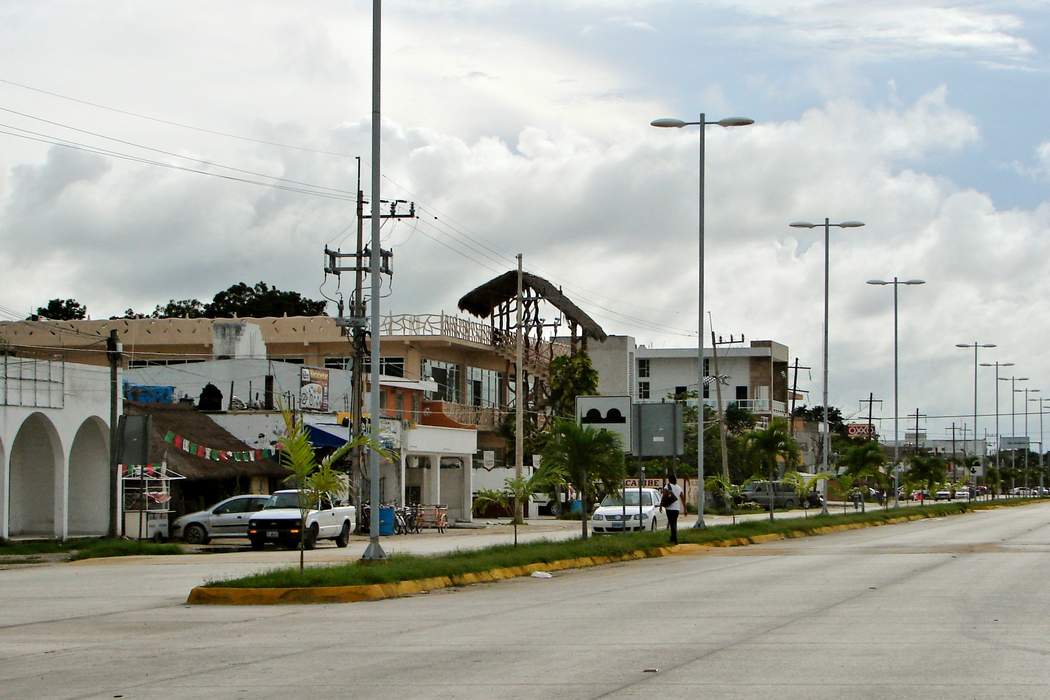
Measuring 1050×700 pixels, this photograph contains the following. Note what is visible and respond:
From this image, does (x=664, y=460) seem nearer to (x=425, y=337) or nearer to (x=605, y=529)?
(x=425, y=337)

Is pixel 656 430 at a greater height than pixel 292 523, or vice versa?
pixel 656 430

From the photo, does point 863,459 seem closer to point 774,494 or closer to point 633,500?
point 774,494

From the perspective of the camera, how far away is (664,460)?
87.0m

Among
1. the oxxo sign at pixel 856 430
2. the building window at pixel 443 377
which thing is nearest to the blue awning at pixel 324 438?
the building window at pixel 443 377

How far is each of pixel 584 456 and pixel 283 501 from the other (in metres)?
12.2

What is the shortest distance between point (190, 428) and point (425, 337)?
24377mm

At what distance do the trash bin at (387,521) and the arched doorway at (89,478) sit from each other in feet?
29.6

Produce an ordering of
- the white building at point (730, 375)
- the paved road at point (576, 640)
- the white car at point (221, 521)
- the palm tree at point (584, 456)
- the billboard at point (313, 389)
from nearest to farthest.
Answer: the paved road at point (576, 640) < the palm tree at point (584, 456) < the white car at point (221, 521) < the billboard at point (313, 389) < the white building at point (730, 375)

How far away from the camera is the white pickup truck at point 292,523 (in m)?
38.5

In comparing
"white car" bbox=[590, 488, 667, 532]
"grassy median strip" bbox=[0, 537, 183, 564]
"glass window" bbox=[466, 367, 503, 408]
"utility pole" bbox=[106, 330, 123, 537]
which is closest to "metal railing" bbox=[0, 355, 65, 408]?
"utility pole" bbox=[106, 330, 123, 537]

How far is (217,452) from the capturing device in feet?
156

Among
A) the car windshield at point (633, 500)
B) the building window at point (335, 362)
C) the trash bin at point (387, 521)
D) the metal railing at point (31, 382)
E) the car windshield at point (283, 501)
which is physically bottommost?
the trash bin at point (387, 521)

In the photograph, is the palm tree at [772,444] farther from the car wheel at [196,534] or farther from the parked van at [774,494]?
the parked van at [774,494]

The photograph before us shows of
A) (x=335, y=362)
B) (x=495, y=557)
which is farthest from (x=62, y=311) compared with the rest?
(x=495, y=557)
